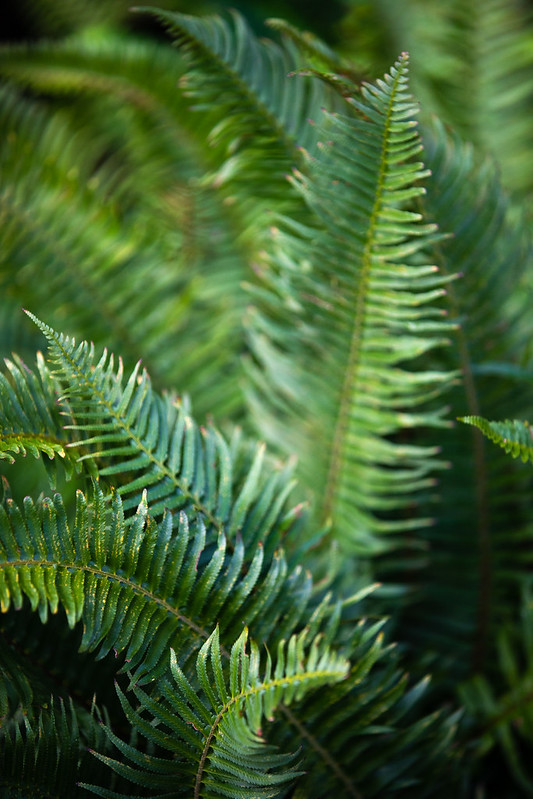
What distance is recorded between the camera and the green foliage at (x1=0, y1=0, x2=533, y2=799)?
2.52 ft

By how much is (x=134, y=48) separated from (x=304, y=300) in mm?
1042

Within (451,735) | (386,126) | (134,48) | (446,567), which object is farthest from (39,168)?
(451,735)

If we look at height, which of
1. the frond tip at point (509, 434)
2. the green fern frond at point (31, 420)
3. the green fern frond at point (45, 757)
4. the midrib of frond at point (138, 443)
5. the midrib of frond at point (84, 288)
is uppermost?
the frond tip at point (509, 434)

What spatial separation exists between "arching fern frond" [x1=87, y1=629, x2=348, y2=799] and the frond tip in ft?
0.97

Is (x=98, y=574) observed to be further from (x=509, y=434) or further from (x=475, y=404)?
(x=475, y=404)

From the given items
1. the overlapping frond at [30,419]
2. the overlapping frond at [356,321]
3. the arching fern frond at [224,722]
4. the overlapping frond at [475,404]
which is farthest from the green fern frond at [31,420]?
the overlapping frond at [475,404]

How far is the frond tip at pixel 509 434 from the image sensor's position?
2.50 ft

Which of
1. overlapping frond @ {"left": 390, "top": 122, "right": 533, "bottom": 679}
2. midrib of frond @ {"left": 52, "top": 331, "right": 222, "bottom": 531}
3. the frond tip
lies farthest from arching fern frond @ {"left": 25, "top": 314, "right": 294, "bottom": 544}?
overlapping frond @ {"left": 390, "top": 122, "right": 533, "bottom": 679}

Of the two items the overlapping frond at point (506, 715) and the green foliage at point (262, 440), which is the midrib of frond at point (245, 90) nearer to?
the green foliage at point (262, 440)

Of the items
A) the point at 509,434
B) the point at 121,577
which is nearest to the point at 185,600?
the point at 121,577

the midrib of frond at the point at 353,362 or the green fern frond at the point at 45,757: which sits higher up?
the midrib of frond at the point at 353,362

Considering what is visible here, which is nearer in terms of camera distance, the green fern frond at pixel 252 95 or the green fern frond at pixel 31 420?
the green fern frond at pixel 31 420

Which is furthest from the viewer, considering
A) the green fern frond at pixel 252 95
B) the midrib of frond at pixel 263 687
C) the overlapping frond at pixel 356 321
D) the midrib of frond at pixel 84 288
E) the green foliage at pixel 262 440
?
the midrib of frond at pixel 84 288

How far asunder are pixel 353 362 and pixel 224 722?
0.62m
